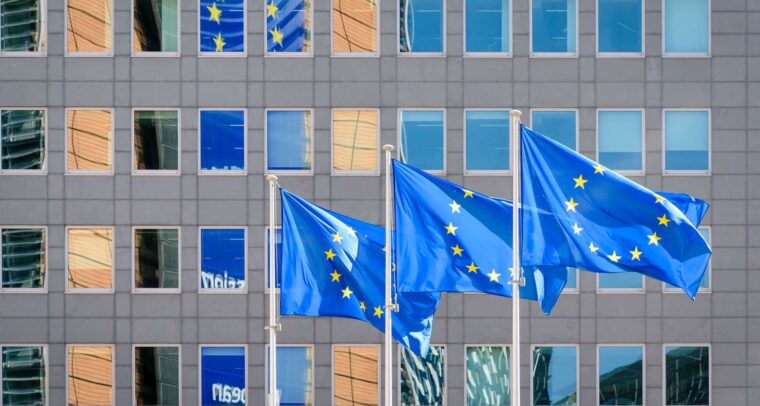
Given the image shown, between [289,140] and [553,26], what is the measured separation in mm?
8603

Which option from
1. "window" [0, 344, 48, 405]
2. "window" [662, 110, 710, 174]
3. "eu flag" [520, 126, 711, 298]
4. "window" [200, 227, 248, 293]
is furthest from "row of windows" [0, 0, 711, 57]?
"eu flag" [520, 126, 711, 298]

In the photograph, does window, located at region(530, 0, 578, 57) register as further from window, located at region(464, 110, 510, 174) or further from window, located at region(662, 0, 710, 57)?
window, located at region(662, 0, 710, 57)

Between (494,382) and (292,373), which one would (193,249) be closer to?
(292,373)

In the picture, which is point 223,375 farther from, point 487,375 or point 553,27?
point 553,27

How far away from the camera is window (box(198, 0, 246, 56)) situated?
113ft

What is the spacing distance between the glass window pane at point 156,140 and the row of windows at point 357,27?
1.87 m

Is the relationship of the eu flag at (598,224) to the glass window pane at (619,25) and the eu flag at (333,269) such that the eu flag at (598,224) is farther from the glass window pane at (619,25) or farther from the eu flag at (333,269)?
the glass window pane at (619,25)

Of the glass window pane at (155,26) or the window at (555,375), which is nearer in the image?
the window at (555,375)

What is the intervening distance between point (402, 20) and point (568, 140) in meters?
6.11

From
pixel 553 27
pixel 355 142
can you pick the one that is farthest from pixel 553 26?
pixel 355 142

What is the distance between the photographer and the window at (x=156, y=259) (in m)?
34.3

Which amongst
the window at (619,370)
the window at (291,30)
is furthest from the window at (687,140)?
the window at (291,30)

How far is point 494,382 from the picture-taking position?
1357 inches

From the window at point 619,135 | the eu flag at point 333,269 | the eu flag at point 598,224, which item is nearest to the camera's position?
the eu flag at point 598,224
